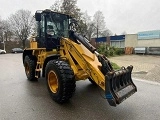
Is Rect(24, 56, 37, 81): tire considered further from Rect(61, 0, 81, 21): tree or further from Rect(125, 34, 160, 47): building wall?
Rect(61, 0, 81, 21): tree

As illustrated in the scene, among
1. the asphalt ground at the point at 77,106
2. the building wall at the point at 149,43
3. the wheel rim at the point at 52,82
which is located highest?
the building wall at the point at 149,43

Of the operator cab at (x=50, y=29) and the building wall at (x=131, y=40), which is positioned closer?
the operator cab at (x=50, y=29)

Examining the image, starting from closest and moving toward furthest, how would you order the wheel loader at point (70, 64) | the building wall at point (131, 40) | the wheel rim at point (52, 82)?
1. the wheel loader at point (70, 64)
2. the wheel rim at point (52, 82)
3. the building wall at point (131, 40)

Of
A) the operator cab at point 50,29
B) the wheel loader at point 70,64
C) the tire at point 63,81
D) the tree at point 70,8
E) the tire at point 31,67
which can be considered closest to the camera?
the wheel loader at point 70,64

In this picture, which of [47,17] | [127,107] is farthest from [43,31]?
[127,107]

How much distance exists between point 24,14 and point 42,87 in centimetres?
4575

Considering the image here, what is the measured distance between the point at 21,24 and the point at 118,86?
156ft

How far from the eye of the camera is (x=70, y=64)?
5164mm

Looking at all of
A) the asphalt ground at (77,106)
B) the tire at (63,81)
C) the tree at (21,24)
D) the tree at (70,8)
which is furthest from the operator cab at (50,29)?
the tree at (21,24)

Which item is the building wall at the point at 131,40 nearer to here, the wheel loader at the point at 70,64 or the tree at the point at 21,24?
the wheel loader at the point at 70,64

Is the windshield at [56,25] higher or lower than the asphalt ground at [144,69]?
higher

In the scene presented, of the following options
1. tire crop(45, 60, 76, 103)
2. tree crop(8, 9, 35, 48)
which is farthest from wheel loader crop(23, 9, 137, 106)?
tree crop(8, 9, 35, 48)

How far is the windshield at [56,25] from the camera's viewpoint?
19.6ft

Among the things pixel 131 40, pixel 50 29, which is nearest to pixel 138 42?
pixel 131 40
